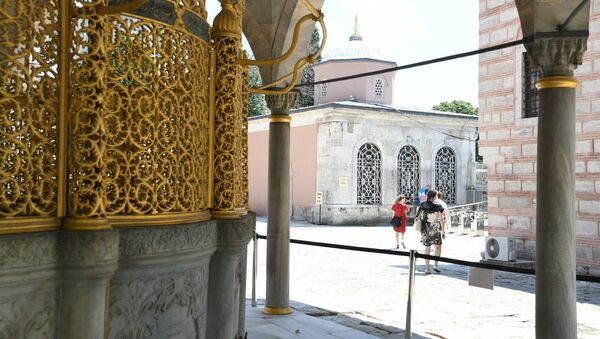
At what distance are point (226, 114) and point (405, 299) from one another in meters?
5.52

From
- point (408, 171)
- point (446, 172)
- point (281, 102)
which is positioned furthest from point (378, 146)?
point (281, 102)

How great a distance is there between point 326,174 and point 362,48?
284 inches

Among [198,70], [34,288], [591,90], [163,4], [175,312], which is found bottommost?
[175,312]

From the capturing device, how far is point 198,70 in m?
2.83

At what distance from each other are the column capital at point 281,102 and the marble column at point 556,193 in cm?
287

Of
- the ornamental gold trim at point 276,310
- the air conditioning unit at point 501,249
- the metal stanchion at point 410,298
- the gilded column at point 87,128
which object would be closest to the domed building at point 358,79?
the air conditioning unit at point 501,249

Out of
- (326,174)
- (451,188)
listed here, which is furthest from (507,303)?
(451,188)

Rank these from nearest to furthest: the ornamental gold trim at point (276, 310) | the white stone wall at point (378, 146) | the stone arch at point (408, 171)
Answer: the ornamental gold trim at point (276, 310), the white stone wall at point (378, 146), the stone arch at point (408, 171)

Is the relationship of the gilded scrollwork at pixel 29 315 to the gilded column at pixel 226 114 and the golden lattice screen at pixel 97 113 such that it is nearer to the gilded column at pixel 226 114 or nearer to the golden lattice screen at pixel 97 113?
the golden lattice screen at pixel 97 113

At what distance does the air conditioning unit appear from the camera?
1027cm

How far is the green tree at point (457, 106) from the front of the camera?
45.8m

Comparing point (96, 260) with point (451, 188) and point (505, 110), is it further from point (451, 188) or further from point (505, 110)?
point (451, 188)

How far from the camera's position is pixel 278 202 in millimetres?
6520

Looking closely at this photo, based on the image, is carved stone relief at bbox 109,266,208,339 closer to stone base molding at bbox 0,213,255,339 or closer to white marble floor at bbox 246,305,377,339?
stone base molding at bbox 0,213,255,339
